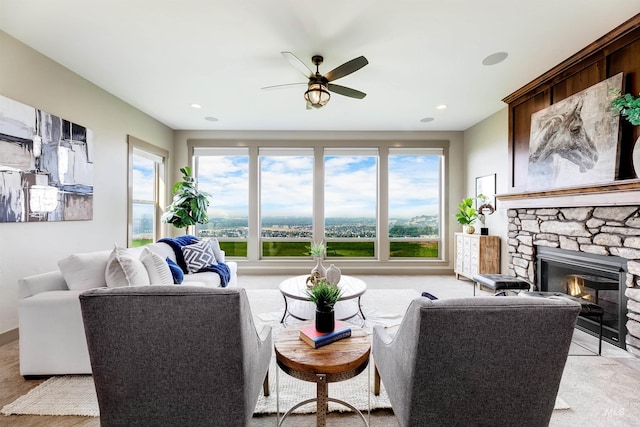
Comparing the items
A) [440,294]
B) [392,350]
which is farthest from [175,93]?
[440,294]

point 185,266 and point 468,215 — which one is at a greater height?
point 468,215

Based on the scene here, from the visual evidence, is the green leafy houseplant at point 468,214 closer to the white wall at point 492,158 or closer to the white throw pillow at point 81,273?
the white wall at point 492,158

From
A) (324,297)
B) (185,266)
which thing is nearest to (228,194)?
(185,266)

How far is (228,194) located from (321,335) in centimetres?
451

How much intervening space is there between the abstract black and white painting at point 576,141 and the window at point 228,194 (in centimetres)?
463

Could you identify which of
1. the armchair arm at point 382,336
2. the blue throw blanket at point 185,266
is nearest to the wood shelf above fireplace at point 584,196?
the armchair arm at point 382,336

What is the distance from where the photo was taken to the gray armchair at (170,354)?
3.51 ft

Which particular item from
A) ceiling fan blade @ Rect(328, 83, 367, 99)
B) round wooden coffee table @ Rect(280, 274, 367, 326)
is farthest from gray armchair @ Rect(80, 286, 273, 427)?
ceiling fan blade @ Rect(328, 83, 367, 99)

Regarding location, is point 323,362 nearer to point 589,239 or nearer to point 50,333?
point 50,333

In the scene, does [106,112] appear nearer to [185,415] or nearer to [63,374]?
[63,374]

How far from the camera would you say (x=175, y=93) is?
12.0ft

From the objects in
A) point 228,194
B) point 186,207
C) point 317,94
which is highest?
point 317,94

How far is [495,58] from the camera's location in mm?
2805

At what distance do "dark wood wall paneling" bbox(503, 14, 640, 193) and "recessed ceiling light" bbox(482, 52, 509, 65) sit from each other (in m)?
0.69
